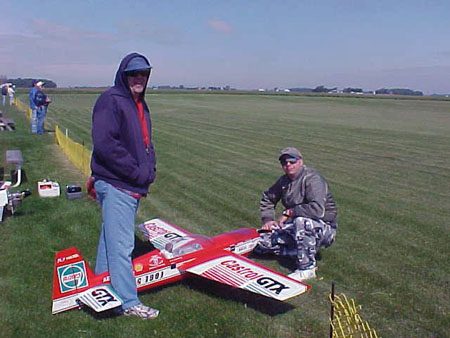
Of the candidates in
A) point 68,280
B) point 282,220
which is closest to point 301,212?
point 282,220

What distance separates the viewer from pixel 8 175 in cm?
1205

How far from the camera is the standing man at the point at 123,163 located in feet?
14.9

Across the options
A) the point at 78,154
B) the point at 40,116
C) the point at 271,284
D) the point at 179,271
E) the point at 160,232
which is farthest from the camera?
the point at 40,116

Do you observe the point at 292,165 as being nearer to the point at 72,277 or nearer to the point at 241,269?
the point at 241,269

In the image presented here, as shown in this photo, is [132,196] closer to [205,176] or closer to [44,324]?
[44,324]

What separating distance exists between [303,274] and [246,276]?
1.05m

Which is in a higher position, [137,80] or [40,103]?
[137,80]

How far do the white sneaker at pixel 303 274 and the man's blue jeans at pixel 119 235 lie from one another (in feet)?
7.14

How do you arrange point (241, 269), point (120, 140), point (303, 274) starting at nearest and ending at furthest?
point (120, 140) → point (241, 269) → point (303, 274)

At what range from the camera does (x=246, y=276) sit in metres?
5.45

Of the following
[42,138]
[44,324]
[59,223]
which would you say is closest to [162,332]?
[44,324]

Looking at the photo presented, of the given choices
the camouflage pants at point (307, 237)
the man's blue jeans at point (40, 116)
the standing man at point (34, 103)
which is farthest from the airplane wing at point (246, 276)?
the man's blue jeans at point (40, 116)

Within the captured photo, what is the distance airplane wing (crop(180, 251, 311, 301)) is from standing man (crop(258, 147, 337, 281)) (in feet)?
2.46

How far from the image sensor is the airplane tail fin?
4.97 metres
